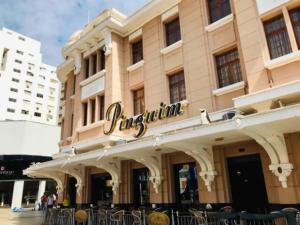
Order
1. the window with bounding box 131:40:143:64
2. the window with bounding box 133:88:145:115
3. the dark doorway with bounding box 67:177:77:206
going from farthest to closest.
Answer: the dark doorway with bounding box 67:177:77:206
the window with bounding box 131:40:143:64
the window with bounding box 133:88:145:115

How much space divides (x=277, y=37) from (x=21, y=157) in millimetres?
28634

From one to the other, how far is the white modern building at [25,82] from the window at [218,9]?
1855 inches

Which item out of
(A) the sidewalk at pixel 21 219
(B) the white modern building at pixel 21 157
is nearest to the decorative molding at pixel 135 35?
(A) the sidewalk at pixel 21 219

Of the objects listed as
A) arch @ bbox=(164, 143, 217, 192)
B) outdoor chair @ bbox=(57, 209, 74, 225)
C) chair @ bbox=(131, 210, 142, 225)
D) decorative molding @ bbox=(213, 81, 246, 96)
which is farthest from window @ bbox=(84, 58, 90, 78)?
chair @ bbox=(131, 210, 142, 225)

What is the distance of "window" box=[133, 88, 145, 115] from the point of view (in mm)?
13867

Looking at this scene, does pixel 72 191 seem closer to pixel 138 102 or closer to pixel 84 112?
pixel 84 112

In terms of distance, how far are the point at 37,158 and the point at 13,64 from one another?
29.9 meters

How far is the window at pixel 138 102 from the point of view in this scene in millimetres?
13867

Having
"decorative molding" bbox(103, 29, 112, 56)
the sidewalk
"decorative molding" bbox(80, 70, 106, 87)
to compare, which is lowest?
the sidewalk

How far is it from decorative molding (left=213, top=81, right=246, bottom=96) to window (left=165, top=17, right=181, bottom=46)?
399 cm

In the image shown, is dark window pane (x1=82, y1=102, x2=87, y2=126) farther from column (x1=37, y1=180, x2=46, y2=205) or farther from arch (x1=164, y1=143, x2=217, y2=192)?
column (x1=37, y1=180, x2=46, y2=205)

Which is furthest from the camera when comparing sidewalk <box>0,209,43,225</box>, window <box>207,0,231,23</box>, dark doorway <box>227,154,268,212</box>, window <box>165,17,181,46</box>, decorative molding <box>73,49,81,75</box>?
decorative molding <box>73,49,81,75</box>

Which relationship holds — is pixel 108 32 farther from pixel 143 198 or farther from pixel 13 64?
pixel 13 64

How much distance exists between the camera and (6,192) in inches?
1139
